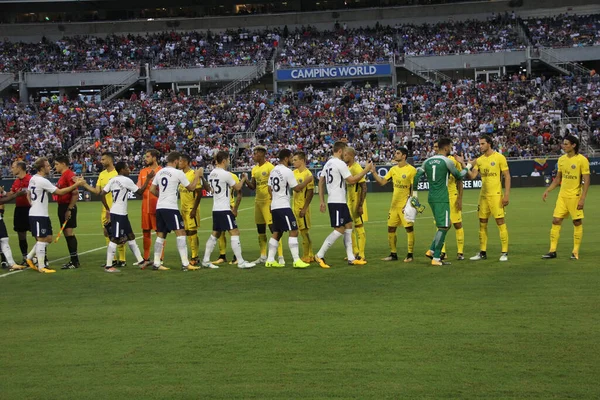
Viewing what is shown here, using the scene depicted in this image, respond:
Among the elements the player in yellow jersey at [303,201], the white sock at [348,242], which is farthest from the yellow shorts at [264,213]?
the white sock at [348,242]

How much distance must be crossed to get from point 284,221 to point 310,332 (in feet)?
17.7

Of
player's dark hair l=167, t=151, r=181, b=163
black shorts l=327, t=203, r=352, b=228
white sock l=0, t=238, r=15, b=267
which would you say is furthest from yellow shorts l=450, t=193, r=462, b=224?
white sock l=0, t=238, r=15, b=267

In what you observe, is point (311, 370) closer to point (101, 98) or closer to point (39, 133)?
point (39, 133)

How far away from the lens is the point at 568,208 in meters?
13.2

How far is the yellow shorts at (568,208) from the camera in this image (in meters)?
13.1

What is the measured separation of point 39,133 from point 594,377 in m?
51.4

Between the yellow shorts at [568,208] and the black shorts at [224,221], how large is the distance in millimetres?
5961

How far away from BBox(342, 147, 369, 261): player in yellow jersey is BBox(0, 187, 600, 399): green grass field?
24.7 inches

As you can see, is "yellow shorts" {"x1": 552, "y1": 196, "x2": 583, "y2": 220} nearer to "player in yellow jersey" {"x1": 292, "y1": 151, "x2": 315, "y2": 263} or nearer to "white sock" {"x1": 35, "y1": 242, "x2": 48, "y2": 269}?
"player in yellow jersey" {"x1": 292, "y1": 151, "x2": 315, "y2": 263}

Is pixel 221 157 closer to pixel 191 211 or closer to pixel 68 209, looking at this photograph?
pixel 191 211

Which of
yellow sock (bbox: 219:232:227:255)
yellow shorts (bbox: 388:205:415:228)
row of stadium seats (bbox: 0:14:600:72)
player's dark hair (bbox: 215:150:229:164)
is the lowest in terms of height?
yellow sock (bbox: 219:232:227:255)

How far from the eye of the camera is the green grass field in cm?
611

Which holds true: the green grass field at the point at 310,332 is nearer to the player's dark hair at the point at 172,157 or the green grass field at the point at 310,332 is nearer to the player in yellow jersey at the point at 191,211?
the player in yellow jersey at the point at 191,211

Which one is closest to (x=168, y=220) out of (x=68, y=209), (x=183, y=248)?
(x=183, y=248)
